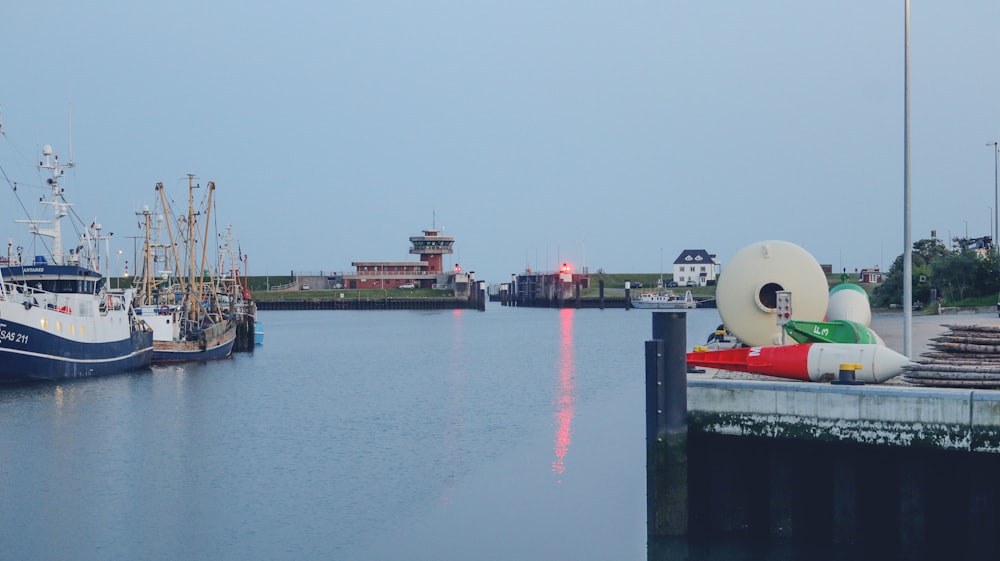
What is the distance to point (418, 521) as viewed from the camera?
89.5 feet

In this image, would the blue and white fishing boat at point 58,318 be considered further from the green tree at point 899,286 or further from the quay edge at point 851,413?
the green tree at point 899,286

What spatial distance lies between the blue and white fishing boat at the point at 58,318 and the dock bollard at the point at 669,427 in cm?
4469

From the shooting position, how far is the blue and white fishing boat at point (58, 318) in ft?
184

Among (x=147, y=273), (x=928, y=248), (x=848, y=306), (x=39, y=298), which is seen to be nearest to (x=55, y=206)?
(x=39, y=298)

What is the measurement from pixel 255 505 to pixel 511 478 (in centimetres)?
822

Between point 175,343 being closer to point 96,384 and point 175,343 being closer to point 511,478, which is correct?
point 96,384

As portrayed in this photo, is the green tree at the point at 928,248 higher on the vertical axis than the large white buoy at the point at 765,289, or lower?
higher

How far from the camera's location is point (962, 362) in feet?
65.8

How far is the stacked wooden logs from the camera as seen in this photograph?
62.6 feet

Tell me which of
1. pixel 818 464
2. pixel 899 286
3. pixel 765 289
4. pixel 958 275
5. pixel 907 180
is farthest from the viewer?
pixel 899 286

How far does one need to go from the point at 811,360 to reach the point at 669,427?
4631mm

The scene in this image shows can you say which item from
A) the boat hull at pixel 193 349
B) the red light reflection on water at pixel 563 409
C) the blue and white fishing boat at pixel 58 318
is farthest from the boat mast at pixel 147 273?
the red light reflection on water at pixel 563 409

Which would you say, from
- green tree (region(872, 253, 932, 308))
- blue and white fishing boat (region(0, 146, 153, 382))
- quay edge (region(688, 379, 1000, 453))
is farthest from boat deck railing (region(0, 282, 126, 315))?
green tree (region(872, 253, 932, 308))

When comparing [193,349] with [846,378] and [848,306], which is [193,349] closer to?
[848,306]
